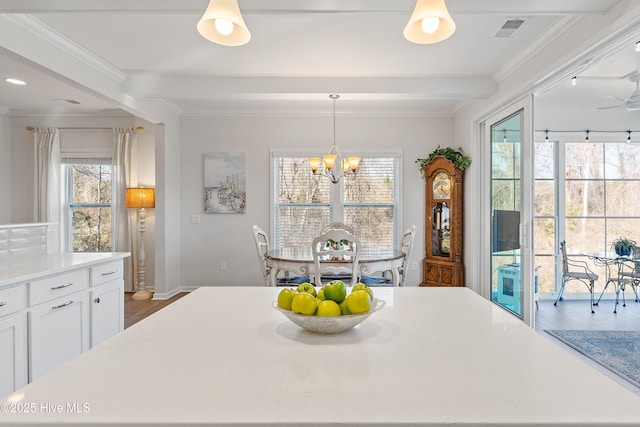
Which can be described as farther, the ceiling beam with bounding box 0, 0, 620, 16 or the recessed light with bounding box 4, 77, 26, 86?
the recessed light with bounding box 4, 77, 26, 86

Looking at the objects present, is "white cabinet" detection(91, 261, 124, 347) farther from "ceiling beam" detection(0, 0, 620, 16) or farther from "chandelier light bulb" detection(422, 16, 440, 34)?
"chandelier light bulb" detection(422, 16, 440, 34)

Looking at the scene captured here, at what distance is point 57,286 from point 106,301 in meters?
0.53

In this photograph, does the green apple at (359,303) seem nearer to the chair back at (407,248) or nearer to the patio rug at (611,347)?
the patio rug at (611,347)

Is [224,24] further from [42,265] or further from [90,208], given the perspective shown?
[90,208]

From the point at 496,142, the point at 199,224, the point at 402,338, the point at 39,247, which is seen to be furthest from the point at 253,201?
the point at 402,338

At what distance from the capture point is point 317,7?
2170mm

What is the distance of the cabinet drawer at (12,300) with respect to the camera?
175 centimetres

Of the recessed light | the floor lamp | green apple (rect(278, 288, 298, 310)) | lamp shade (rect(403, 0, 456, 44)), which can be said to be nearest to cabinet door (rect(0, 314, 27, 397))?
green apple (rect(278, 288, 298, 310))

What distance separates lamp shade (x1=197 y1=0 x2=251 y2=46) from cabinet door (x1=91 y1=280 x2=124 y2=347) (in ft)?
6.79

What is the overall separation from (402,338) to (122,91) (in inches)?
159

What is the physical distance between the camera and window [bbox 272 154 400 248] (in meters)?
5.15

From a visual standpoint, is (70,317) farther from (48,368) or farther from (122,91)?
(122,91)

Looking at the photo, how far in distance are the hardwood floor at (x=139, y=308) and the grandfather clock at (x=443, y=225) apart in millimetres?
3522

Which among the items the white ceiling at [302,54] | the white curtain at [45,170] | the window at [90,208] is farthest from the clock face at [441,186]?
the white curtain at [45,170]
